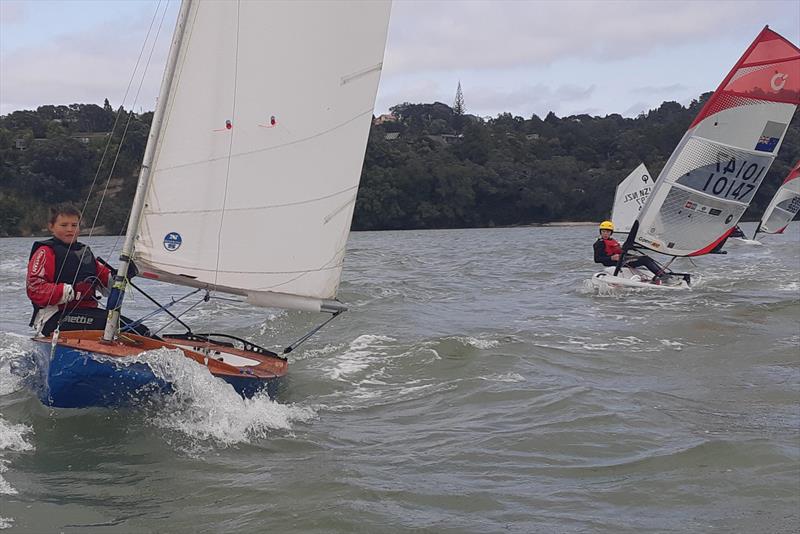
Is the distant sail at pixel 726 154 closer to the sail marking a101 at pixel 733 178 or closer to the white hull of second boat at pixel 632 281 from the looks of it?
the sail marking a101 at pixel 733 178

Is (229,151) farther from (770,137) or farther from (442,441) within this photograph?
(770,137)

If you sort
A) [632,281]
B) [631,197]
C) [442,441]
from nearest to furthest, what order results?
[442,441] < [632,281] < [631,197]

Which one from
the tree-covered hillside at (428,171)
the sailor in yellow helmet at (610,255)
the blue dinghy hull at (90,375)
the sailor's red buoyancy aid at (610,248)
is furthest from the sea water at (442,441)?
the tree-covered hillside at (428,171)

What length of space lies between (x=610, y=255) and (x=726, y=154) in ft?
8.91

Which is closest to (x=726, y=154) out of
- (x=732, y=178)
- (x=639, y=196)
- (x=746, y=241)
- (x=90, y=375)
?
(x=732, y=178)

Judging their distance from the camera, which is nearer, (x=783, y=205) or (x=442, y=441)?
(x=442, y=441)

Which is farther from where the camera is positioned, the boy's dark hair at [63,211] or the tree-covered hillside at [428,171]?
the tree-covered hillside at [428,171]

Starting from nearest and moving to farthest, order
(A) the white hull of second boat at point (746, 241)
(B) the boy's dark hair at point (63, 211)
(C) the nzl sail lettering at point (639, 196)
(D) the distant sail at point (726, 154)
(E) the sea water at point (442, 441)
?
(E) the sea water at point (442, 441), (B) the boy's dark hair at point (63, 211), (D) the distant sail at point (726, 154), (C) the nzl sail lettering at point (639, 196), (A) the white hull of second boat at point (746, 241)

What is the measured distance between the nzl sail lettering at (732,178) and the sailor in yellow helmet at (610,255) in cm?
170

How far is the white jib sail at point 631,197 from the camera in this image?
26.6 metres

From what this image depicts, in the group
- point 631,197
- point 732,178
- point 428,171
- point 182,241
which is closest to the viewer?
point 182,241

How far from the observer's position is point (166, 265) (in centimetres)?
663

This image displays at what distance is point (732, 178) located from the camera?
54.3 feet

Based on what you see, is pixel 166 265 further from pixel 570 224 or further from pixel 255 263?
pixel 570 224
